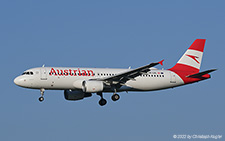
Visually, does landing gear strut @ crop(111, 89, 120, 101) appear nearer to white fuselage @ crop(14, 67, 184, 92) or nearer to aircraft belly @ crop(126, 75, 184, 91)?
white fuselage @ crop(14, 67, 184, 92)

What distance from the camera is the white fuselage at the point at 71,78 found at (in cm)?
5803

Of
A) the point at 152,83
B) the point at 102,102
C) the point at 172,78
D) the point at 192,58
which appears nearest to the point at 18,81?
the point at 102,102

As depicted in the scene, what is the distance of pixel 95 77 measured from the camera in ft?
198

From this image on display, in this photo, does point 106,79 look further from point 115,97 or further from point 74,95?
point 74,95

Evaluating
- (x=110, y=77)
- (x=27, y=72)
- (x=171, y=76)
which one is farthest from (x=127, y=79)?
(x=27, y=72)

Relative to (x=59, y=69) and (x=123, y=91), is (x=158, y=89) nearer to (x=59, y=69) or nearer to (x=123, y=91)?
(x=123, y=91)

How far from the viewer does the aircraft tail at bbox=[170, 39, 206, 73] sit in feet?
219

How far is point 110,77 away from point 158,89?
27.8 feet

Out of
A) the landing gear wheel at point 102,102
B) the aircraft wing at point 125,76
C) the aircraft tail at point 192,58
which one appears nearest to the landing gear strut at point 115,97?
the aircraft wing at point 125,76

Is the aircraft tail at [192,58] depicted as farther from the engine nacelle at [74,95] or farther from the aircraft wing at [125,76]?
the engine nacelle at [74,95]

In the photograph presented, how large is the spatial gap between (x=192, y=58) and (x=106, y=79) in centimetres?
1481

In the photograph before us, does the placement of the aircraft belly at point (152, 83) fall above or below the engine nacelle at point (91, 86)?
above

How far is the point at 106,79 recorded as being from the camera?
59.0 metres

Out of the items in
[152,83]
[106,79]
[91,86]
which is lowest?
[91,86]
